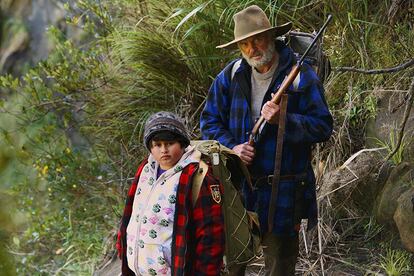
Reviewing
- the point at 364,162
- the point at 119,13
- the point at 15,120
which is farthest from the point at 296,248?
the point at 15,120

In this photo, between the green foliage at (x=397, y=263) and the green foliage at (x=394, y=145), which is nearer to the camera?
the green foliage at (x=397, y=263)

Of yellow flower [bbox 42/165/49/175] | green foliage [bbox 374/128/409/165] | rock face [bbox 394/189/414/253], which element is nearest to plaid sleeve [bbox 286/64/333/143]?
rock face [bbox 394/189/414/253]

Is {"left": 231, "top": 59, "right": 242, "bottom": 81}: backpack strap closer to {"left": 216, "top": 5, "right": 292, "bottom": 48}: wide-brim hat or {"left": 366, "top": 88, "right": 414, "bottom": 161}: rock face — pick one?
{"left": 216, "top": 5, "right": 292, "bottom": 48}: wide-brim hat

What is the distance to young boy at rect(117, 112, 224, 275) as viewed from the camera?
293 centimetres

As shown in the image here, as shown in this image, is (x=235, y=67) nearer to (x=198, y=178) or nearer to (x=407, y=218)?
(x=198, y=178)

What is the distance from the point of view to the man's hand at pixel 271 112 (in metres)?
3.33

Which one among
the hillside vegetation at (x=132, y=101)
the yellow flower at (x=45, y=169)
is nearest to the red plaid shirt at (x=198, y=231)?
the hillside vegetation at (x=132, y=101)

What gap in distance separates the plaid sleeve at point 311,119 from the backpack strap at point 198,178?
579 mm

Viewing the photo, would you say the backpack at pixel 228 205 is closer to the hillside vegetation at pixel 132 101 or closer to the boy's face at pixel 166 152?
the boy's face at pixel 166 152

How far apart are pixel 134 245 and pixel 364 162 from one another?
7.81 feet

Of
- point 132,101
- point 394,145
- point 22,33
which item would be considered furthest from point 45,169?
point 22,33

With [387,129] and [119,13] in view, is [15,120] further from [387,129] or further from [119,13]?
[387,129]

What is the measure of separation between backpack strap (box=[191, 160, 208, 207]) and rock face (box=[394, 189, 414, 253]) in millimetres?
1547

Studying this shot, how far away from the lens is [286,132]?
3410mm
